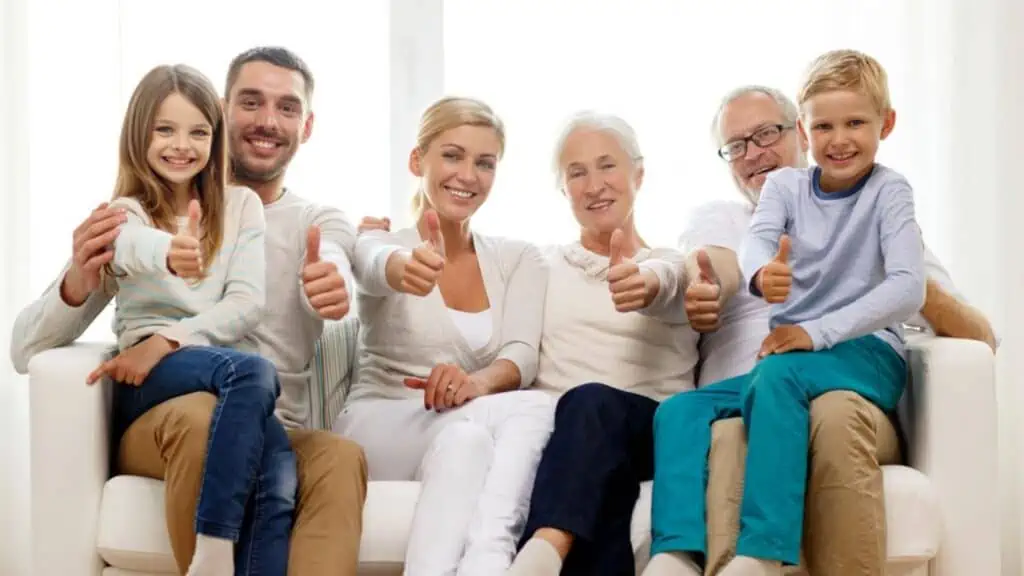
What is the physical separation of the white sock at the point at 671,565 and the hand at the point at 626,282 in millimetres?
502

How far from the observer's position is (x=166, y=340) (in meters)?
2.03

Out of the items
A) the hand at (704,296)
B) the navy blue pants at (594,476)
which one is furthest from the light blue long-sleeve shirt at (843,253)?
the navy blue pants at (594,476)

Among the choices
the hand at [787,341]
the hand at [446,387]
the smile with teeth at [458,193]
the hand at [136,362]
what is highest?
the smile with teeth at [458,193]

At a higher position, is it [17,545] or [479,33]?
[479,33]

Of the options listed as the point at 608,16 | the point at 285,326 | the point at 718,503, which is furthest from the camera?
the point at 608,16

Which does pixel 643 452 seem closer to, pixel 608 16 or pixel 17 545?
pixel 608 16

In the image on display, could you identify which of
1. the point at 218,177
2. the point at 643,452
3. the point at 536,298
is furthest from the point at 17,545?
the point at 643,452

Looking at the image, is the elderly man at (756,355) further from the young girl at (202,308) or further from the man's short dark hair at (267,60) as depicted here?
the man's short dark hair at (267,60)

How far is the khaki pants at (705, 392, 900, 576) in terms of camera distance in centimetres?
183

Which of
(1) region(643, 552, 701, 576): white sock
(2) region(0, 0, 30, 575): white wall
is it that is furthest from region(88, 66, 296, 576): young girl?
(2) region(0, 0, 30, 575): white wall

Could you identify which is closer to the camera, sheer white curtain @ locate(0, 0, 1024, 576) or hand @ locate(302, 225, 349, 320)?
hand @ locate(302, 225, 349, 320)

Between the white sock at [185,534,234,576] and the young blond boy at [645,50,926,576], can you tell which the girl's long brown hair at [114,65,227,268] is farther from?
the young blond boy at [645,50,926,576]

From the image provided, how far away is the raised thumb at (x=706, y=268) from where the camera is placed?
2256 millimetres

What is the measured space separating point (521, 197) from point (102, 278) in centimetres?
123
